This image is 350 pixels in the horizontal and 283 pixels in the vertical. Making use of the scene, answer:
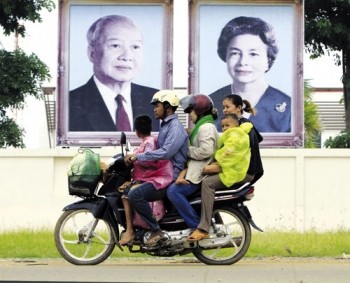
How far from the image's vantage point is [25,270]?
12547mm

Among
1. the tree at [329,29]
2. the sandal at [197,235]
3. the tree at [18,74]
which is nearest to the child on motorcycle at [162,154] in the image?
the sandal at [197,235]

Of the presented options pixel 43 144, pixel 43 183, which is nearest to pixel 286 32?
pixel 43 183

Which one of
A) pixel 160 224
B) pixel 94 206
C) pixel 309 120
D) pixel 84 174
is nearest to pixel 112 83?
pixel 94 206

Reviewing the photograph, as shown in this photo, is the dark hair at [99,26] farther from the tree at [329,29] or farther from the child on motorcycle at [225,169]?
the child on motorcycle at [225,169]

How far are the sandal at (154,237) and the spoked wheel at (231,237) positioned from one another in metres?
0.46

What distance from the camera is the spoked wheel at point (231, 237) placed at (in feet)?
43.7

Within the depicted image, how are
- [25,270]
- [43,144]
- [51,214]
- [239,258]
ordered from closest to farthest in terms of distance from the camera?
[25,270] → [239,258] → [51,214] → [43,144]

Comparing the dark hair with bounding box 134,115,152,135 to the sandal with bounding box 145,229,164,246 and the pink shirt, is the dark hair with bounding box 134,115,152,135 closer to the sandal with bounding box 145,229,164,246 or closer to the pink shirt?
the pink shirt

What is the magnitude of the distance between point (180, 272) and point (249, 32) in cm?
1192

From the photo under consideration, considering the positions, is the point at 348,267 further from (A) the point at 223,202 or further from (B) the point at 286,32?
(B) the point at 286,32

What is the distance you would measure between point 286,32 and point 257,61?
2.55 feet

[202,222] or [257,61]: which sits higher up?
[257,61]

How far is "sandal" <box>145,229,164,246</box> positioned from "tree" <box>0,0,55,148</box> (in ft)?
44.2

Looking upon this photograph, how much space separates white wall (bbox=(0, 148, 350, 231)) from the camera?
2131 centimetres
